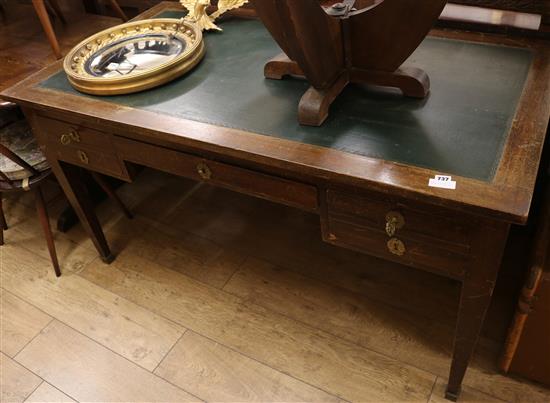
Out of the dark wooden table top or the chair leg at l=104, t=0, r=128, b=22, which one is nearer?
the dark wooden table top

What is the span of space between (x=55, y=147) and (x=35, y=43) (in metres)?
0.77

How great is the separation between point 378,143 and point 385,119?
87 mm

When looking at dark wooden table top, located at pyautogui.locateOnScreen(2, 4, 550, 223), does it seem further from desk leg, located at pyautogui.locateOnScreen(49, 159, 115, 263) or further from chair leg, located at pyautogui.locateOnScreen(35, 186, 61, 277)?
chair leg, located at pyautogui.locateOnScreen(35, 186, 61, 277)

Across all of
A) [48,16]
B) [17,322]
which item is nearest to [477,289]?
[17,322]

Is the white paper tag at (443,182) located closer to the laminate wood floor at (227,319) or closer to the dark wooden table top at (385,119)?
the dark wooden table top at (385,119)

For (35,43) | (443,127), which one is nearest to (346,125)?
(443,127)

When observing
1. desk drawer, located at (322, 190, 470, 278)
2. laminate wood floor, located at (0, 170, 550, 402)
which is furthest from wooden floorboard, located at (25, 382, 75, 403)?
desk drawer, located at (322, 190, 470, 278)

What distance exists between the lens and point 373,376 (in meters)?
1.30

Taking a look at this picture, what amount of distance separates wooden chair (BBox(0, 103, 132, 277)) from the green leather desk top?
0.37 meters

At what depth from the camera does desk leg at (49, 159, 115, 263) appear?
147 cm

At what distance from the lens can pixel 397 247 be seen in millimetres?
959

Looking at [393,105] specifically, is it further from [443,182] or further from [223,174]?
[223,174]

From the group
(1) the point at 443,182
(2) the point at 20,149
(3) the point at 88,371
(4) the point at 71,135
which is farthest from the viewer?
(2) the point at 20,149

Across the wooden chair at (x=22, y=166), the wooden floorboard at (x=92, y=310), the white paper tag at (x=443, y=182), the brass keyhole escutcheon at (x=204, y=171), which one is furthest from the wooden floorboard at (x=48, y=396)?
the white paper tag at (x=443, y=182)
